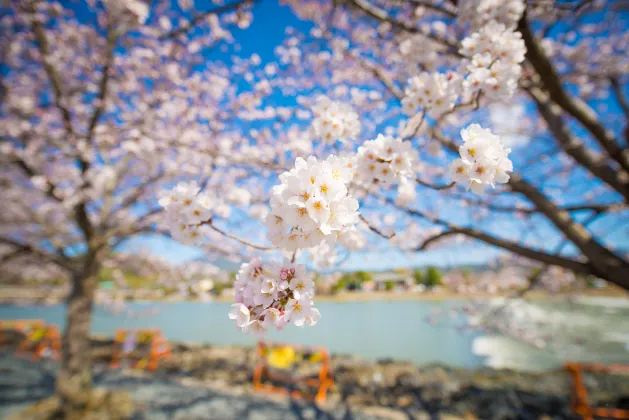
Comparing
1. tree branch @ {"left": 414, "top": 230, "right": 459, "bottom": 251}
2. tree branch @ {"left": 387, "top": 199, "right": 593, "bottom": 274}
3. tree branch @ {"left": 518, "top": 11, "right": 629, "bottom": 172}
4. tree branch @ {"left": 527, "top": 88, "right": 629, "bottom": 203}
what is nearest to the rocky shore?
tree branch @ {"left": 414, "top": 230, "right": 459, "bottom": 251}

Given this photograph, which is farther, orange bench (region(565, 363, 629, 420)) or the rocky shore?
the rocky shore

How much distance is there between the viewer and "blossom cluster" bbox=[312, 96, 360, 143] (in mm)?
1542

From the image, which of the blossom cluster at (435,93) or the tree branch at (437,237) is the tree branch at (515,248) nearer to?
the tree branch at (437,237)

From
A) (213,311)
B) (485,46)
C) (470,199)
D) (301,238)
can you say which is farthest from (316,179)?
(213,311)

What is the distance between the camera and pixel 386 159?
1.22 m

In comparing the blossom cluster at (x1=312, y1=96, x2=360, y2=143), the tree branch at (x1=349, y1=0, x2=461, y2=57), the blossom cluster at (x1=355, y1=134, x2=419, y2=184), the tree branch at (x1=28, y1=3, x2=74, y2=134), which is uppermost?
the tree branch at (x1=28, y1=3, x2=74, y2=134)

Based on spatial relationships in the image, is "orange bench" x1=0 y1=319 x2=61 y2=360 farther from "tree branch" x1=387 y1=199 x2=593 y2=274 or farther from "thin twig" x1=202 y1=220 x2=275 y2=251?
"tree branch" x1=387 y1=199 x2=593 y2=274

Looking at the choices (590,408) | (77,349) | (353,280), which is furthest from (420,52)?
(590,408)

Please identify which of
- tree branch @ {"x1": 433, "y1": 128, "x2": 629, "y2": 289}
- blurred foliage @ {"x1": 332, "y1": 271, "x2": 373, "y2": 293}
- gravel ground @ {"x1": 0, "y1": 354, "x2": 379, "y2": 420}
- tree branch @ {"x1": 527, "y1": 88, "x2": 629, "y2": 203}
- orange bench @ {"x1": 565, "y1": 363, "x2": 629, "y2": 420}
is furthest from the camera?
orange bench @ {"x1": 565, "y1": 363, "x2": 629, "y2": 420}

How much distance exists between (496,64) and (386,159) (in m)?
0.86

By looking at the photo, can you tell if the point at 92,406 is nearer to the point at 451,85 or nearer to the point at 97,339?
the point at 451,85

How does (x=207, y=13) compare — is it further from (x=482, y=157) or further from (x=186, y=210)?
(x=482, y=157)

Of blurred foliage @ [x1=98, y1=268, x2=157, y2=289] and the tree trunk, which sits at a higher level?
blurred foliage @ [x1=98, y1=268, x2=157, y2=289]

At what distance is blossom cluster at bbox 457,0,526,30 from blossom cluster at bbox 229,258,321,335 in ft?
6.41
